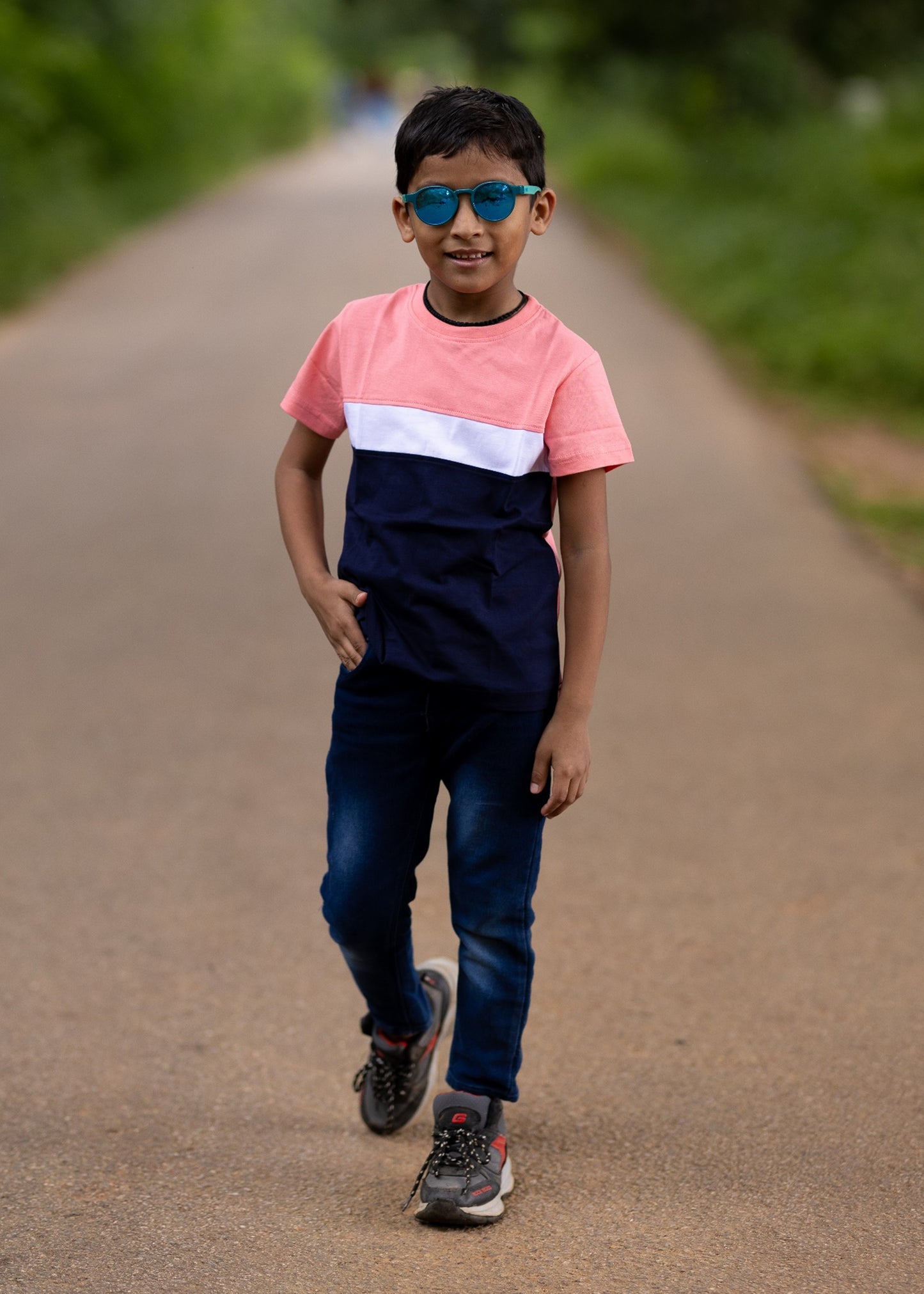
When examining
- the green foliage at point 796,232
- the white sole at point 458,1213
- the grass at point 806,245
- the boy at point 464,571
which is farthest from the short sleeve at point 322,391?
the green foliage at point 796,232

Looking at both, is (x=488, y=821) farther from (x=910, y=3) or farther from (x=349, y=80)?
(x=349, y=80)

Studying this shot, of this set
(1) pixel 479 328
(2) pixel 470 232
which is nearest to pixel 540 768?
(1) pixel 479 328

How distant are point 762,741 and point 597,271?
40.9 feet

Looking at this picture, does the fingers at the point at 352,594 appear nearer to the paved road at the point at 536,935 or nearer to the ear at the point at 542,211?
the ear at the point at 542,211

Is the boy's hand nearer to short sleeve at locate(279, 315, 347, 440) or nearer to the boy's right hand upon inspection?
the boy's right hand

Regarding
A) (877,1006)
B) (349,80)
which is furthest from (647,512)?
(349,80)

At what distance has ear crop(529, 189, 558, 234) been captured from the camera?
2488mm

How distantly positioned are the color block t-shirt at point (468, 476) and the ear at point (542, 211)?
0.40ft

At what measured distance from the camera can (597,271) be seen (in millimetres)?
16812

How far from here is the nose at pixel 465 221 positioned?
238 centimetres

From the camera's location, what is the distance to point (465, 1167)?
102 inches

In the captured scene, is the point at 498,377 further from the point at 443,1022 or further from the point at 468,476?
the point at 443,1022

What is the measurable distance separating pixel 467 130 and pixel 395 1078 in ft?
5.48

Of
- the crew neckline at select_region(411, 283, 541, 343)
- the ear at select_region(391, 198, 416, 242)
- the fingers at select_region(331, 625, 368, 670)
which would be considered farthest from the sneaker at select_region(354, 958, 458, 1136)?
the ear at select_region(391, 198, 416, 242)
